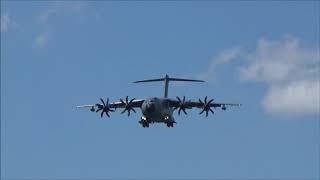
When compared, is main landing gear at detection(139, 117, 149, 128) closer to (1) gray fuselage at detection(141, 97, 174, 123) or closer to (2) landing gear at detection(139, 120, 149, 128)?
(2) landing gear at detection(139, 120, 149, 128)

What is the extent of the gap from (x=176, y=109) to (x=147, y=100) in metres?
6.73

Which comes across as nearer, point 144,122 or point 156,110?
point 156,110

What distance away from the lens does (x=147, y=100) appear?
134m

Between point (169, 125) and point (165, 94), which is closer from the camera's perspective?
point (169, 125)

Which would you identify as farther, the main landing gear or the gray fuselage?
the main landing gear

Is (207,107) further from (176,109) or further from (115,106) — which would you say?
(115,106)

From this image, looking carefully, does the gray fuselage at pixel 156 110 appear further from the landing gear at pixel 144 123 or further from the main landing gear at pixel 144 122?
the landing gear at pixel 144 123

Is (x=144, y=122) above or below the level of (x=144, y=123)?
above

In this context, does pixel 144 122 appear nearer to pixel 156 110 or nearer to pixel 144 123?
pixel 144 123

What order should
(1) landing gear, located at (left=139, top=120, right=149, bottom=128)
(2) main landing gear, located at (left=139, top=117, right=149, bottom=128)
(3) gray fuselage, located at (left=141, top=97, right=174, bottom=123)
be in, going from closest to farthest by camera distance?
(3) gray fuselage, located at (left=141, top=97, right=174, bottom=123) → (2) main landing gear, located at (left=139, top=117, right=149, bottom=128) → (1) landing gear, located at (left=139, top=120, right=149, bottom=128)

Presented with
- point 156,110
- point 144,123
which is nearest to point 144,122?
point 144,123

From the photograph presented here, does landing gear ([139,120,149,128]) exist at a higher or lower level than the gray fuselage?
lower

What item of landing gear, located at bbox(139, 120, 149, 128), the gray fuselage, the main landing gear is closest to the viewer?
the gray fuselage

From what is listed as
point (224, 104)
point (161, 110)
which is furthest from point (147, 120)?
point (224, 104)
